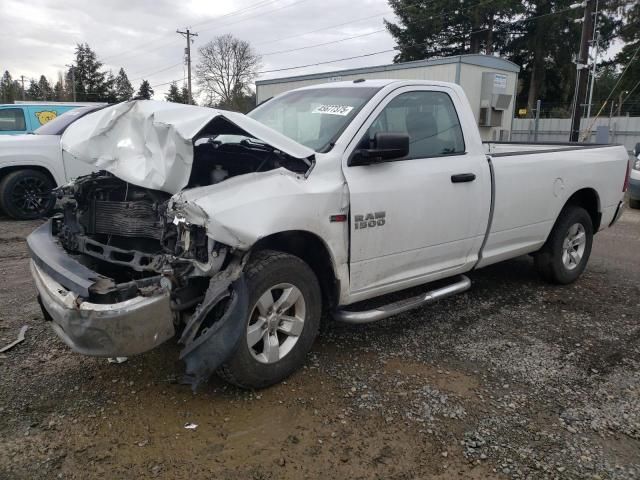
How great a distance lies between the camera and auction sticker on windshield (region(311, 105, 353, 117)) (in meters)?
3.71

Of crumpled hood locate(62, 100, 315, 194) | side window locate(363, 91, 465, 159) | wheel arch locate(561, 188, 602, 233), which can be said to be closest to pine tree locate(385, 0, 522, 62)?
wheel arch locate(561, 188, 602, 233)

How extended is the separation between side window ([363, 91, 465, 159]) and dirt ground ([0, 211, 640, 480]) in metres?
1.46

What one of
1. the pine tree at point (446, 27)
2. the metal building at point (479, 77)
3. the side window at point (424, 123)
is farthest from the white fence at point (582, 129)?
the side window at point (424, 123)

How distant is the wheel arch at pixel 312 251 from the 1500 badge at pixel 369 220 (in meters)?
0.27

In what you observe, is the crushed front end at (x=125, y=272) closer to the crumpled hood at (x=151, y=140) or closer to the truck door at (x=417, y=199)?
the crumpled hood at (x=151, y=140)

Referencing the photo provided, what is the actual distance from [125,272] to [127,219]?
34cm

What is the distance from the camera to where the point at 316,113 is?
3.91 meters

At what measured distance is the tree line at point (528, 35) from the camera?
35.4m

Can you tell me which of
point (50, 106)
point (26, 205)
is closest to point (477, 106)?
point (50, 106)

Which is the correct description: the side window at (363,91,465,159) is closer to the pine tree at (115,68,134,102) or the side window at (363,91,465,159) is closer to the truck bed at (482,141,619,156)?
the truck bed at (482,141,619,156)

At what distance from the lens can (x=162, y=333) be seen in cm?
272

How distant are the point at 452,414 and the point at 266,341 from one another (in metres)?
1.18

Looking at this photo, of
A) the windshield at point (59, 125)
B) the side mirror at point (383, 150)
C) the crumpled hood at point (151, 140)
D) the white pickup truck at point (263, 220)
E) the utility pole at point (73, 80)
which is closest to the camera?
the white pickup truck at point (263, 220)

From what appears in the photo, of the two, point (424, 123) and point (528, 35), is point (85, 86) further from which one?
point (424, 123)
